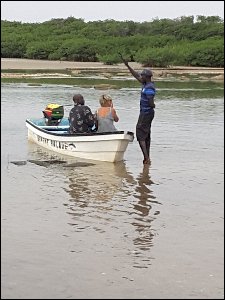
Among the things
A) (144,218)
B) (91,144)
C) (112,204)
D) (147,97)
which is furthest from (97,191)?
(91,144)

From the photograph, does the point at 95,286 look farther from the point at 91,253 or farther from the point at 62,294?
the point at 91,253

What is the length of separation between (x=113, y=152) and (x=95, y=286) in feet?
24.4

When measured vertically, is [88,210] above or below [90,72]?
below

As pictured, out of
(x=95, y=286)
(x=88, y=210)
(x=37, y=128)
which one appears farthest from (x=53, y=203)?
(x=37, y=128)

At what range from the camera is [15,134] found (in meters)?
18.1

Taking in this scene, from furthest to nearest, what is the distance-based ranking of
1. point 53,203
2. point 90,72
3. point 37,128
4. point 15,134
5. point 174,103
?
point 90,72
point 174,103
point 15,134
point 37,128
point 53,203

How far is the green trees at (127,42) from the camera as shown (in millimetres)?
64688

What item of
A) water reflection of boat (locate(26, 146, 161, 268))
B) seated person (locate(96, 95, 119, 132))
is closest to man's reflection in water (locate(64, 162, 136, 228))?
water reflection of boat (locate(26, 146, 161, 268))

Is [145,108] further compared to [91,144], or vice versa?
[91,144]

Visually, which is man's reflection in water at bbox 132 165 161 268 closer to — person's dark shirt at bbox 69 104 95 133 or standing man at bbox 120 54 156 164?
standing man at bbox 120 54 156 164

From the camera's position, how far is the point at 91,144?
14.0 meters

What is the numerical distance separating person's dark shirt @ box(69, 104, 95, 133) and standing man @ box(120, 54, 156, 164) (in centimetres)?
104

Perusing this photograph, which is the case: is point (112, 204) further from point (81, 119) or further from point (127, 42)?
point (127, 42)

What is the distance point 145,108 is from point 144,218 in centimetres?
469
